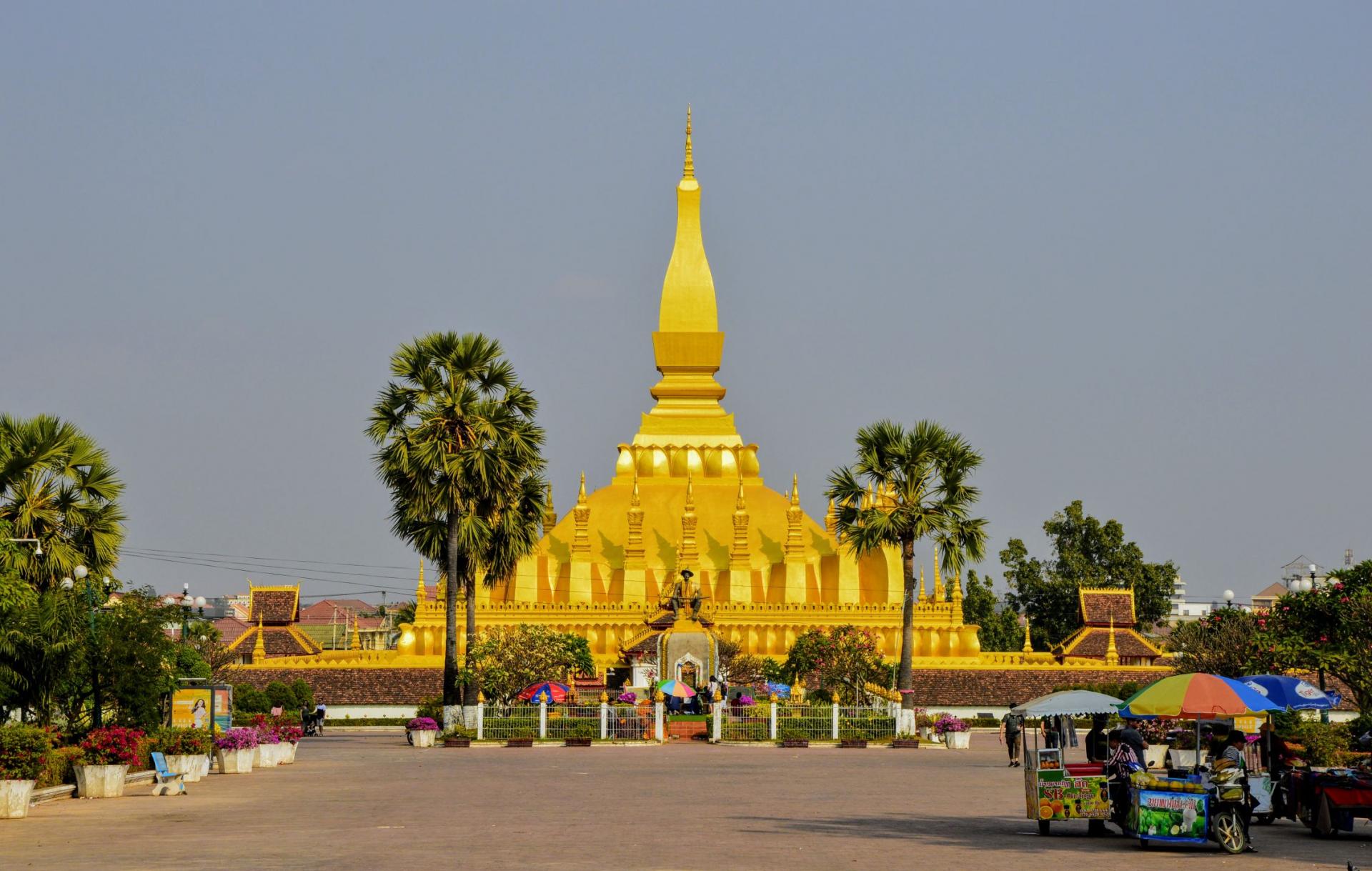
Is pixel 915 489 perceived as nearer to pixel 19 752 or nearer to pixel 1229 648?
pixel 1229 648

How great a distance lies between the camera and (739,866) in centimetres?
1852

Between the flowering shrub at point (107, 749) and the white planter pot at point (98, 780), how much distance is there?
0.11 metres

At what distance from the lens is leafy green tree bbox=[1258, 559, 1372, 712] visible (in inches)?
1607

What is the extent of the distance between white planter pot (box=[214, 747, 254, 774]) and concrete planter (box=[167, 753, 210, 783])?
1.56 meters

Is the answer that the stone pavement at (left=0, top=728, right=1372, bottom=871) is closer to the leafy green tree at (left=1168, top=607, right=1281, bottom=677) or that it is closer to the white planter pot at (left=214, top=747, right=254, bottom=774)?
the white planter pot at (left=214, top=747, right=254, bottom=774)

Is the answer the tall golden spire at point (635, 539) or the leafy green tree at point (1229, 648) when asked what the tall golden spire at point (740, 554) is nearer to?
the tall golden spire at point (635, 539)

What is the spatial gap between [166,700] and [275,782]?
3.80 metres

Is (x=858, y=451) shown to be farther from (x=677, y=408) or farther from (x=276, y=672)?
(x=677, y=408)

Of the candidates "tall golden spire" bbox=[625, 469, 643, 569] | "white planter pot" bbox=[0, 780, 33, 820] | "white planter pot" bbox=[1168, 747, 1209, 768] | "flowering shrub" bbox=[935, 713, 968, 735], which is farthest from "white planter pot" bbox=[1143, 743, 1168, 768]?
"tall golden spire" bbox=[625, 469, 643, 569]

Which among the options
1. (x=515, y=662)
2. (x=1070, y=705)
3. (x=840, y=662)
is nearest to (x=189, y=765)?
(x=1070, y=705)

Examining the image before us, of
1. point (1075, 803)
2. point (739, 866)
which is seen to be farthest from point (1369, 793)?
point (739, 866)

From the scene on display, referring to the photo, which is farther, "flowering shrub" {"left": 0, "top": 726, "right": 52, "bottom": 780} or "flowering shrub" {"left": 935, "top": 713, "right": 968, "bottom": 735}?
"flowering shrub" {"left": 935, "top": 713, "right": 968, "bottom": 735}

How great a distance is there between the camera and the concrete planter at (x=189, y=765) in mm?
31266

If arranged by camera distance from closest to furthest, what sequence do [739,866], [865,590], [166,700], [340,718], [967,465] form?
[739,866]
[166,700]
[967,465]
[340,718]
[865,590]
